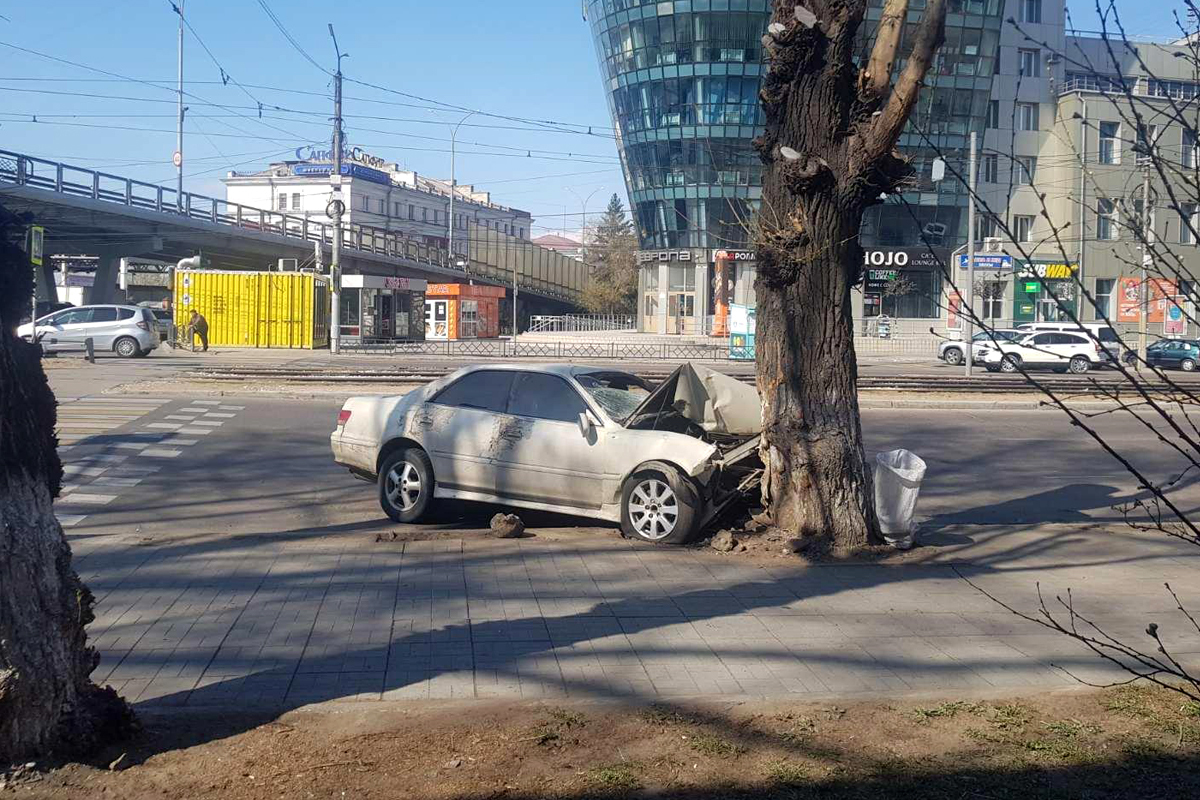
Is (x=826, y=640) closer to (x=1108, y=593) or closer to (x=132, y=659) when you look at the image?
(x=1108, y=593)

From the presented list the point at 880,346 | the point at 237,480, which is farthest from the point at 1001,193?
the point at 237,480

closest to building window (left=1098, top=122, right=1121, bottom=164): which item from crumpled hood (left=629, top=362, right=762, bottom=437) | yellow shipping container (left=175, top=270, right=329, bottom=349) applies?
crumpled hood (left=629, top=362, right=762, bottom=437)

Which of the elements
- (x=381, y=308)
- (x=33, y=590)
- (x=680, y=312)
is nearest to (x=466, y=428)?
(x=33, y=590)

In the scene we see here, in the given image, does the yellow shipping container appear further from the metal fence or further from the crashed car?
the crashed car

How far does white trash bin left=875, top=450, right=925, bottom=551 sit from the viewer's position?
364 inches

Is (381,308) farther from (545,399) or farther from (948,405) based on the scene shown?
(545,399)

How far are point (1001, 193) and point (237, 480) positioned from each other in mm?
56715

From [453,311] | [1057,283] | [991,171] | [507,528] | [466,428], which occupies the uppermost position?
[991,171]

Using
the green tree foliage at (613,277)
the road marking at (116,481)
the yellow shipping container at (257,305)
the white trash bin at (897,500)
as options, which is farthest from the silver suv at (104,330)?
the green tree foliage at (613,277)

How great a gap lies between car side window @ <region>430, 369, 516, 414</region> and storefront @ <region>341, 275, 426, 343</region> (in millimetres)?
42029

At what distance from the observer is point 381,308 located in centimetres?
5525

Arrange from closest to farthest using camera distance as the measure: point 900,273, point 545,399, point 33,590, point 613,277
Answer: point 33,590 < point 545,399 < point 900,273 < point 613,277

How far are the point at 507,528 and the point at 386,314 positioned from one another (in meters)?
47.1

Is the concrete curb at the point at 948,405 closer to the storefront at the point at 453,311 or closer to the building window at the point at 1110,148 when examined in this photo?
A: the building window at the point at 1110,148
